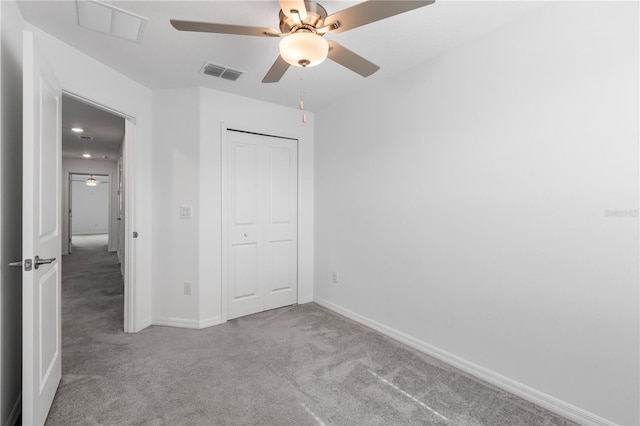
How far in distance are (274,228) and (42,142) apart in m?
2.28

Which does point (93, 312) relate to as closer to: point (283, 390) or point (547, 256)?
point (283, 390)

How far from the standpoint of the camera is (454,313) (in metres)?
2.35

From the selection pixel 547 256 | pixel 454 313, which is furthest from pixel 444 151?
pixel 454 313

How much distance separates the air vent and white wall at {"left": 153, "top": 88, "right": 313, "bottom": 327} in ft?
1.21

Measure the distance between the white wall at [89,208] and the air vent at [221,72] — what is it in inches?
464

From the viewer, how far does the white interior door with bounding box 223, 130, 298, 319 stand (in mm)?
3305

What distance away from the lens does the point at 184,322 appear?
3055mm

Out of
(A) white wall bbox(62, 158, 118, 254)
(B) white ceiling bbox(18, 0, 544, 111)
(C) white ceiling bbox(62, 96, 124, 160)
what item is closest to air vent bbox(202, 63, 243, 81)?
(B) white ceiling bbox(18, 0, 544, 111)

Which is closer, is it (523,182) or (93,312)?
(523,182)

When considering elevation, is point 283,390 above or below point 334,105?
below

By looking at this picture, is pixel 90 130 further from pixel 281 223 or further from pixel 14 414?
pixel 14 414

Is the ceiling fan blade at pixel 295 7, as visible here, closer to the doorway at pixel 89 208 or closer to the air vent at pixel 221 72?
the air vent at pixel 221 72

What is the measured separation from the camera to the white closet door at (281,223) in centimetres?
357

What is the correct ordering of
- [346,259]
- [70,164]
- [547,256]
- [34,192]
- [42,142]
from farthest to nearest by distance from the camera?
[70,164]
[346,259]
[547,256]
[42,142]
[34,192]
